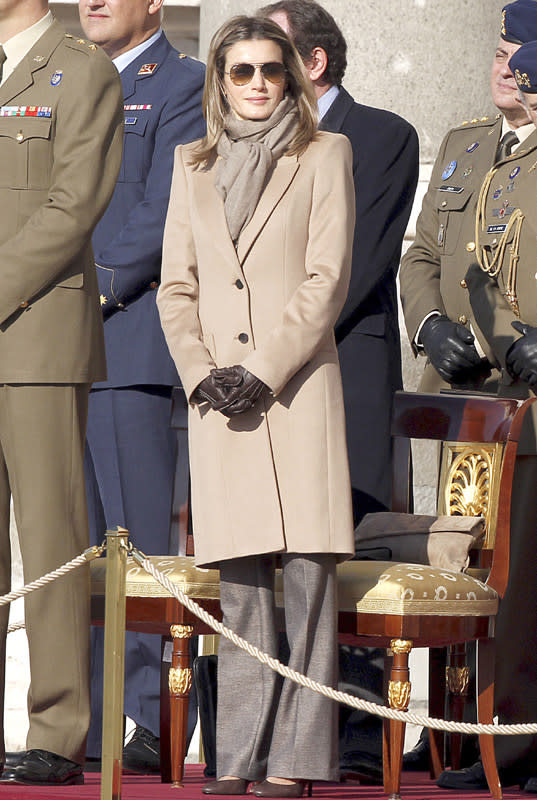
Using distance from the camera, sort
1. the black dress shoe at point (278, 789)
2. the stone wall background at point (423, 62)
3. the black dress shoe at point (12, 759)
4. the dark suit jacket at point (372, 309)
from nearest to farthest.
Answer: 1. the black dress shoe at point (278, 789)
2. the black dress shoe at point (12, 759)
3. the dark suit jacket at point (372, 309)
4. the stone wall background at point (423, 62)

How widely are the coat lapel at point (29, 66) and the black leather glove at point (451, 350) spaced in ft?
4.53

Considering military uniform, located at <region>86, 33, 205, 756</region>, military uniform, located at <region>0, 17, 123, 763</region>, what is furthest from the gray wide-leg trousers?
military uniform, located at <region>86, 33, 205, 756</region>

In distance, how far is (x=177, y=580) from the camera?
16.7 ft

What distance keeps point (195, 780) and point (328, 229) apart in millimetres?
1547

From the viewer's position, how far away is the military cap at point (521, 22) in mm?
5816

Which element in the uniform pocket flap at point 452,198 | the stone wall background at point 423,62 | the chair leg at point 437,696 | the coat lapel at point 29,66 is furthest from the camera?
the stone wall background at point 423,62

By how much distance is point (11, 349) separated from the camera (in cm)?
493

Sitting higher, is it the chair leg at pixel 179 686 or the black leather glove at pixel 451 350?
the black leather glove at pixel 451 350

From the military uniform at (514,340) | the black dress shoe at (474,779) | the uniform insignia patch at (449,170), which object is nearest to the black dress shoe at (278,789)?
the black dress shoe at (474,779)

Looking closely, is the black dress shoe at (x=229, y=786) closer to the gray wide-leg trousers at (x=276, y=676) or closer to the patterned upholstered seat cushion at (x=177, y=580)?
the gray wide-leg trousers at (x=276, y=676)

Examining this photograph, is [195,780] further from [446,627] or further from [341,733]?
[446,627]

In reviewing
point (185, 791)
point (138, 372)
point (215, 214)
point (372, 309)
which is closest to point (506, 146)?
point (372, 309)

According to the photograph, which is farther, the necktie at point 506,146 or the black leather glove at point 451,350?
the necktie at point 506,146

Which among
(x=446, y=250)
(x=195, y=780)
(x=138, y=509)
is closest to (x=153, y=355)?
(x=138, y=509)
